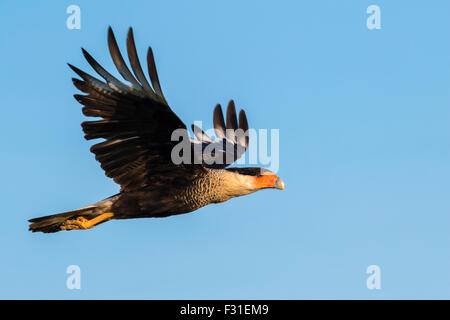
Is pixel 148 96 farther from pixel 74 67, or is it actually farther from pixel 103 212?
pixel 103 212

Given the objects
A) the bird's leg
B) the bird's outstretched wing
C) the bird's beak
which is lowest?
the bird's leg

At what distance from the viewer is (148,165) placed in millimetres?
9078

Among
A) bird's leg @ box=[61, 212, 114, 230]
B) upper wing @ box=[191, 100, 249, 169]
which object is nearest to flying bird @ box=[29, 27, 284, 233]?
bird's leg @ box=[61, 212, 114, 230]

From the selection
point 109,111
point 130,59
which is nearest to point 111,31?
point 130,59

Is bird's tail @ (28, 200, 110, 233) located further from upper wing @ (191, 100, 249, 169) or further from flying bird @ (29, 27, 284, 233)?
upper wing @ (191, 100, 249, 169)

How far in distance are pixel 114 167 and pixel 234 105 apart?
3.08 meters

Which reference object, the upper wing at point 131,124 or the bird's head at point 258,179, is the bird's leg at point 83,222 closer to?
the upper wing at point 131,124

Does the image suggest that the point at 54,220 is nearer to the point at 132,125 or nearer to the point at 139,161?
the point at 139,161

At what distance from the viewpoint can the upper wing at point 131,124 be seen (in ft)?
27.6

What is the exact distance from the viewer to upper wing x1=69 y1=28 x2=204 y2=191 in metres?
8.40

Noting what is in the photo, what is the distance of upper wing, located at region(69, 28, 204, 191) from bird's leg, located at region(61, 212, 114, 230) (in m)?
0.43

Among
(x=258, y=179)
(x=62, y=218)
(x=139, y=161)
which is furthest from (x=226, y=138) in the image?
(x=62, y=218)

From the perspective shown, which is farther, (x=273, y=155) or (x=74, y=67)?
(x=273, y=155)
